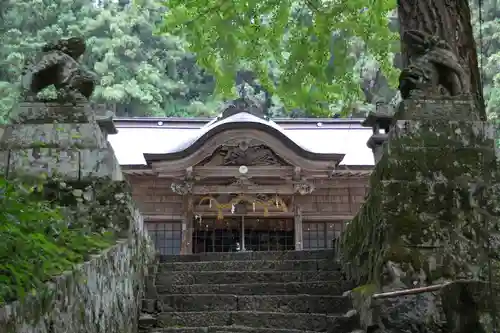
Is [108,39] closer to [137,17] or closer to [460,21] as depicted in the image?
[137,17]

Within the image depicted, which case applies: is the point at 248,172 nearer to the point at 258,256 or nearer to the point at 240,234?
the point at 240,234

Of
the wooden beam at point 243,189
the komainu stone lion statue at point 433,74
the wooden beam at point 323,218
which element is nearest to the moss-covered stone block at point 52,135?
the komainu stone lion statue at point 433,74

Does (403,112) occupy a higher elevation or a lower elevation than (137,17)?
lower

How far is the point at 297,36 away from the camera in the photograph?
924cm

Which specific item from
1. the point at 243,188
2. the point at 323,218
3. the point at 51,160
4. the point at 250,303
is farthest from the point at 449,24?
the point at 323,218

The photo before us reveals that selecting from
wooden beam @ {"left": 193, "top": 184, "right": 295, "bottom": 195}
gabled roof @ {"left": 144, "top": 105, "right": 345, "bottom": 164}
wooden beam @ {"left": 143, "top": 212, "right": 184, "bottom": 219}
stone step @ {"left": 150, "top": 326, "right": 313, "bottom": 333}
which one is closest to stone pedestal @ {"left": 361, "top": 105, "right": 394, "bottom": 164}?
gabled roof @ {"left": 144, "top": 105, "right": 345, "bottom": 164}

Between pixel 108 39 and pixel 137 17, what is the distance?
187 cm

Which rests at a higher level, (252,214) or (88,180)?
(252,214)

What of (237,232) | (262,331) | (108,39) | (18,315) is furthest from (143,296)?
(108,39)

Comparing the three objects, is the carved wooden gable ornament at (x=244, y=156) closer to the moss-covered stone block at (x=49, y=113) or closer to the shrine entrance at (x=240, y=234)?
the shrine entrance at (x=240, y=234)

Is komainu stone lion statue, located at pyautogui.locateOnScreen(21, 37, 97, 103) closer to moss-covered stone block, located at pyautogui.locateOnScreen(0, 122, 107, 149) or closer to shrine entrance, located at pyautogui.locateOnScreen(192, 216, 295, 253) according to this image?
moss-covered stone block, located at pyautogui.locateOnScreen(0, 122, 107, 149)

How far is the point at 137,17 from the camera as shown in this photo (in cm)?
2639

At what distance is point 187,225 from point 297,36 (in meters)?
5.91

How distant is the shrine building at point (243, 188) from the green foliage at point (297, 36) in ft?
9.45
